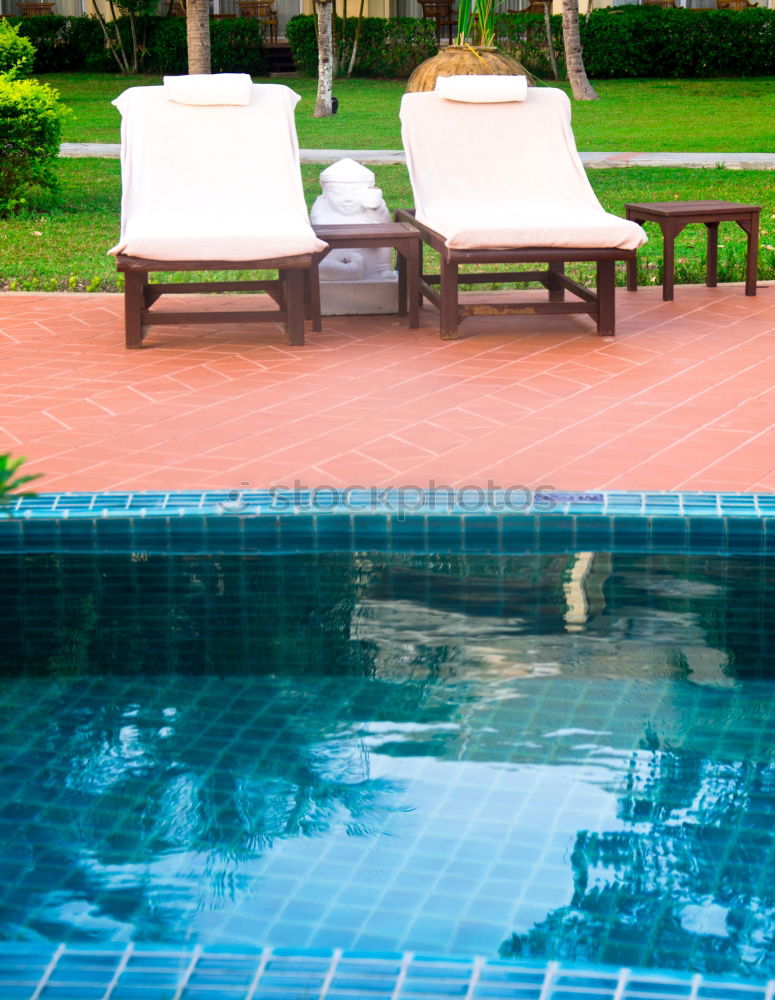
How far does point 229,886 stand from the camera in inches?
107

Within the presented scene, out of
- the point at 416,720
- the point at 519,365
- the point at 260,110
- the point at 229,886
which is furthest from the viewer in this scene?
the point at 260,110

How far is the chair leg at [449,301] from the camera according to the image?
260 inches

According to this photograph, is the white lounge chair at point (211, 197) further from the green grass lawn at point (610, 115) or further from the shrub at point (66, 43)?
the shrub at point (66, 43)

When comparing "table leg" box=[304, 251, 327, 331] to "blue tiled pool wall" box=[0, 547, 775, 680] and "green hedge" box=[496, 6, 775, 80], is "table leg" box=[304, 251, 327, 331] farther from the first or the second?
"green hedge" box=[496, 6, 775, 80]

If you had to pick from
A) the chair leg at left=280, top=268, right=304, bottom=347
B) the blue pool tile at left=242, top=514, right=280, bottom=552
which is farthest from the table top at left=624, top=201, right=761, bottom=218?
the blue pool tile at left=242, top=514, right=280, bottom=552

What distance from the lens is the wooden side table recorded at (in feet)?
22.1

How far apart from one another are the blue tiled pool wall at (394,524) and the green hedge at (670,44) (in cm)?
2260

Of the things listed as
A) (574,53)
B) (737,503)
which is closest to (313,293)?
(737,503)

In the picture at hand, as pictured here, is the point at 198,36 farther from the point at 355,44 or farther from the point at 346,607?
the point at 346,607

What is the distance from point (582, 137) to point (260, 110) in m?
10.6

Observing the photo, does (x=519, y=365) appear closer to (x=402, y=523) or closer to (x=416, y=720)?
(x=402, y=523)

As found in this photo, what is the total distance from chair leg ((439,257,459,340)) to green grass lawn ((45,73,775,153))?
6.53 m

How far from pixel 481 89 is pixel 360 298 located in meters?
1.36

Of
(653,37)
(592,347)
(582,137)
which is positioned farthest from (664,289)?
(653,37)
